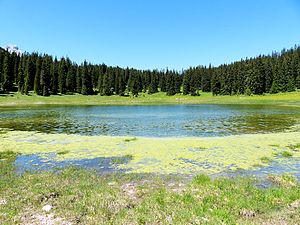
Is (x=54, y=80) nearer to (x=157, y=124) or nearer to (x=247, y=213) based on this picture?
(x=157, y=124)

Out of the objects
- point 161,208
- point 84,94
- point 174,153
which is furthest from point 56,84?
point 161,208

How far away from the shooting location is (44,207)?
9031mm

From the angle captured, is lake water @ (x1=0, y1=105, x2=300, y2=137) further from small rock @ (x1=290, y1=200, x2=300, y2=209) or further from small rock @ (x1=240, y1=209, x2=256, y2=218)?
small rock @ (x1=240, y1=209, x2=256, y2=218)

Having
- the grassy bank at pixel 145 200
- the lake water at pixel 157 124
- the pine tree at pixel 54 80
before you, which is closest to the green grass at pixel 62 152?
the grassy bank at pixel 145 200

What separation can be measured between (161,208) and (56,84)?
129235 millimetres

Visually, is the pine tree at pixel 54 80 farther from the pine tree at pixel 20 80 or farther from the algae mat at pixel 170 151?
the algae mat at pixel 170 151

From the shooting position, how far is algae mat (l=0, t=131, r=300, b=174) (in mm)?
14742

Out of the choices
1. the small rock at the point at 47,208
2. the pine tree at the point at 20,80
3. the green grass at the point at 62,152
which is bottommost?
the green grass at the point at 62,152

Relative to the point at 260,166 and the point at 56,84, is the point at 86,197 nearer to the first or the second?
the point at 260,166

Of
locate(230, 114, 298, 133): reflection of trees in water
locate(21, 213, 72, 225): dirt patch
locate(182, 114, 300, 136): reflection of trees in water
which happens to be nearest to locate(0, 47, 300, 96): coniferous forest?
locate(230, 114, 298, 133): reflection of trees in water

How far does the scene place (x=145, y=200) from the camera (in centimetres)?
A: 961

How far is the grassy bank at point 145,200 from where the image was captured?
8.28m

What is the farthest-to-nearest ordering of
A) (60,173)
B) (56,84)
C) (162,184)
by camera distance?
(56,84) → (60,173) → (162,184)

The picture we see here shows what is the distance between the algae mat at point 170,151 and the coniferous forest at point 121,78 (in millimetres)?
103711
